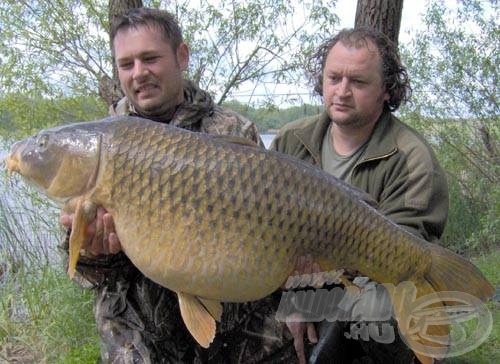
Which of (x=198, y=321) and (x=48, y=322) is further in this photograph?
(x=48, y=322)

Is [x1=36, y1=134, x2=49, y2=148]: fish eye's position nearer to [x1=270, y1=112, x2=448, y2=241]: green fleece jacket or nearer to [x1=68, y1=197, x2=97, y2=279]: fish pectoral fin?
[x1=68, y1=197, x2=97, y2=279]: fish pectoral fin

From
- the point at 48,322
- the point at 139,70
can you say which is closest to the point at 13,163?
the point at 139,70

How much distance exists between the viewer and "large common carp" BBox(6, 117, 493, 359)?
4.89ft

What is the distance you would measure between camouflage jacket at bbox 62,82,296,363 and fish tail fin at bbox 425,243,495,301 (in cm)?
63

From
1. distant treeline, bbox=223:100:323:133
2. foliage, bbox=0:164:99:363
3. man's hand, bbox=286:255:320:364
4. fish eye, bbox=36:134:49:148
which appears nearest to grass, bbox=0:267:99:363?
Result: foliage, bbox=0:164:99:363

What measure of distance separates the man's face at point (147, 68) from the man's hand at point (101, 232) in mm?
515

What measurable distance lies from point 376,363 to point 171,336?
659 mm

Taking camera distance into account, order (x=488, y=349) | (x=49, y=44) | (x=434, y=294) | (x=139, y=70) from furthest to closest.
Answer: (x=49, y=44), (x=488, y=349), (x=139, y=70), (x=434, y=294)

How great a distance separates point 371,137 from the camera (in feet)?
6.85

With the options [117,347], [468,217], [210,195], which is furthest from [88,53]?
[210,195]

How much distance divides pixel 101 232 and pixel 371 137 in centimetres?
98

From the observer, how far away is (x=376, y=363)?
6.64ft

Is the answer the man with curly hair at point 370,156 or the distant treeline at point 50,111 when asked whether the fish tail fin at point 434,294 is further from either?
the distant treeline at point 50,111

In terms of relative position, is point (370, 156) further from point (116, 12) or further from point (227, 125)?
point (116, 12)
